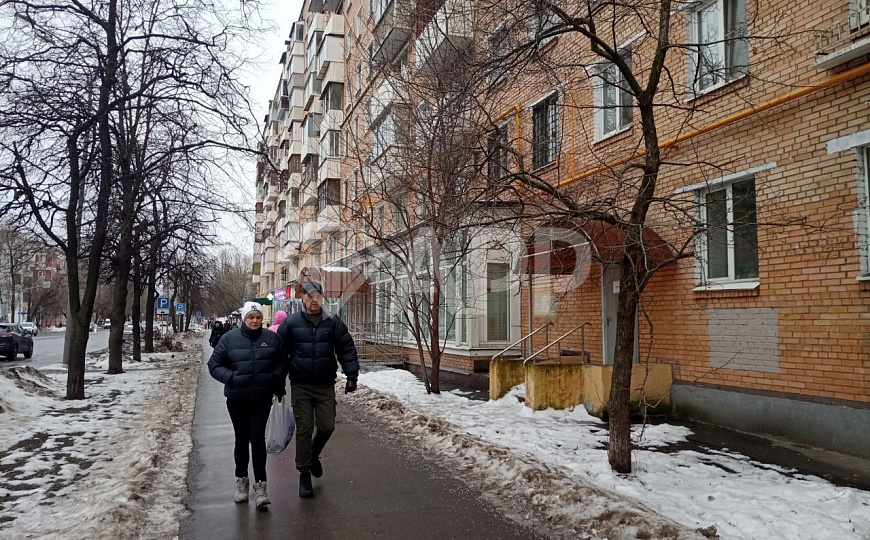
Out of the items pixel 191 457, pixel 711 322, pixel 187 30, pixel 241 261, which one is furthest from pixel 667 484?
pixel 241 261

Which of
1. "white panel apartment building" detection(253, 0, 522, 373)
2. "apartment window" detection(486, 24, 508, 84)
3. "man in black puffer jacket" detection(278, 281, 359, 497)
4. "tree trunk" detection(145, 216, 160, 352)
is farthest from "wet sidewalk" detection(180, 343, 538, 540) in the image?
"tree trunk" detection(145, 216, 160, 352)

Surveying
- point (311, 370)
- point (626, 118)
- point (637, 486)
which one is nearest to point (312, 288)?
point (311, 370)

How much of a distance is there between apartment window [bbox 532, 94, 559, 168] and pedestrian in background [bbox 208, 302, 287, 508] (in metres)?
7.48

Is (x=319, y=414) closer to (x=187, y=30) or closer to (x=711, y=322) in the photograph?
(x=711, y=322)

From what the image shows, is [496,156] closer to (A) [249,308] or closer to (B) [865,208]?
(A) [249,308]

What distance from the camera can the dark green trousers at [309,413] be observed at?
5426 millimetres

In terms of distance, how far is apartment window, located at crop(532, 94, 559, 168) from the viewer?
11.9 m

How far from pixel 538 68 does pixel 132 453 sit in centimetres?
605

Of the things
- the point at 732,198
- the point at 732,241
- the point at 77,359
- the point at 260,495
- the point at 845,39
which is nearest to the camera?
the point at 260,495

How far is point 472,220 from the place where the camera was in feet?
23.0

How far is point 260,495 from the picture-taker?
Answer: 5082 millimetres

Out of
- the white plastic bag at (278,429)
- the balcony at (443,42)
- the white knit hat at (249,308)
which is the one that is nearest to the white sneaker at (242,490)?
the white plastic bag at (278,429)

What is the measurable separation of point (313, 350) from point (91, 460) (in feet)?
10.5

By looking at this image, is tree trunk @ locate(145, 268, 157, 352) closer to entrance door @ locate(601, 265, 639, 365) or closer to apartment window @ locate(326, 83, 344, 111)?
apartment window @ locate(326, 83, 344, 111)
